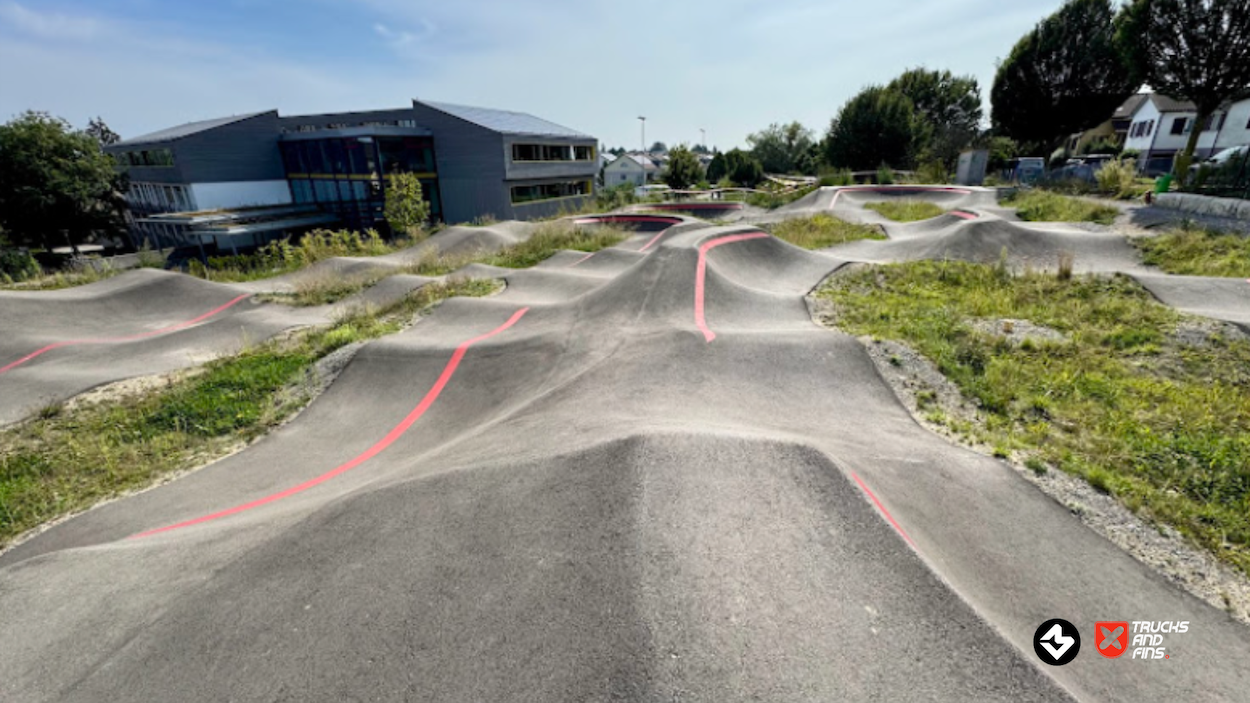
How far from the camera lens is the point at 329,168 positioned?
1587 inches

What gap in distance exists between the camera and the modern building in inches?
1469

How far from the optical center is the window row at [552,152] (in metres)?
40.5

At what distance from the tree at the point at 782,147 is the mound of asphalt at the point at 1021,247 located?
56.7 meters

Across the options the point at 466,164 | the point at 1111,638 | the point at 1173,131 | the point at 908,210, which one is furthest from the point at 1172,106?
the point at 1111,638

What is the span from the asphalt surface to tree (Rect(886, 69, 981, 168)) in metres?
67.4

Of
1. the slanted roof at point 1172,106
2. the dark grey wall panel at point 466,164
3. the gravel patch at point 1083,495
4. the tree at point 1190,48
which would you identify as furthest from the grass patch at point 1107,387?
the slanted roof at point 1172,106

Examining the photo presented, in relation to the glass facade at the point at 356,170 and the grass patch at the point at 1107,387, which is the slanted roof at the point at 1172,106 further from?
the glass facade at the point at 356,170

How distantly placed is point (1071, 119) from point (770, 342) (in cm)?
4396

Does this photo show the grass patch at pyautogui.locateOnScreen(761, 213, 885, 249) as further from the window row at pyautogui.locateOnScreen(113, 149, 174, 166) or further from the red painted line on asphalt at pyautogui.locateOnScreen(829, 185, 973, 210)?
the window row at pyautogui.locateOnScreen(113, 149, 174, 166)

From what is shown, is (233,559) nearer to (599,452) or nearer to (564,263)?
(599,452)

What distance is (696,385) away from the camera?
7418 mm

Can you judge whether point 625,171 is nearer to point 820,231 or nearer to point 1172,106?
point 1172,106

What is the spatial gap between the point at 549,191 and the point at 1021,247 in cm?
3708

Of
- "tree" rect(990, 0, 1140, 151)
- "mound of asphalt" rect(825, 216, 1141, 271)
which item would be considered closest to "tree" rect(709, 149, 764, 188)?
"tree" rect(990, 0, 1140, 151)
